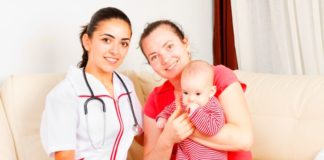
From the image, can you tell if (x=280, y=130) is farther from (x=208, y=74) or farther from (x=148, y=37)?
(x=148, y=37)

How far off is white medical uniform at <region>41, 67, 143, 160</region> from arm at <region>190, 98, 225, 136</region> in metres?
0.34

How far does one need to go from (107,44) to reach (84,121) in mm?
309

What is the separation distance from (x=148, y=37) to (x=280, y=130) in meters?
0.79

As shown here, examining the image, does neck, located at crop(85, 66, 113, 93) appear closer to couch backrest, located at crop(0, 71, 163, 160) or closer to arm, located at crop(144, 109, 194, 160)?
arm, located at crop(144, 109, 194, 160)

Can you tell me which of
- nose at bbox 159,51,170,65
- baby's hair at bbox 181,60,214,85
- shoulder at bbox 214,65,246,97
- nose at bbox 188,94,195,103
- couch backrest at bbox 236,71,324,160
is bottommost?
couch backrest at bbox 236,71,324,160

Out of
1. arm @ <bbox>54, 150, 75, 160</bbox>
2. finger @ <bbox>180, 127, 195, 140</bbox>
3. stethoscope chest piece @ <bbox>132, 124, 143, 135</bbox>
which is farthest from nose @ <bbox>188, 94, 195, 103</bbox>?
arm @ <bbox>54, 150, 75, 160</bbox>

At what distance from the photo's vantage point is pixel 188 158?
1.44 meters

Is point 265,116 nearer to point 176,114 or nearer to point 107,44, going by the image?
point 176,114

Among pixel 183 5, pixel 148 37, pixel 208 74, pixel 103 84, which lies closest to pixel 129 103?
pixel 103 84

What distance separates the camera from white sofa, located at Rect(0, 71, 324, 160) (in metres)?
1.67

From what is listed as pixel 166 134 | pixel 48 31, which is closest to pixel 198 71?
pixel 166 134

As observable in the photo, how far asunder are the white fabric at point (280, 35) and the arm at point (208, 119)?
1200 millimetres

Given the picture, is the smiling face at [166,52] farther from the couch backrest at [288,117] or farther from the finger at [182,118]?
the couch backrest at [288,117]

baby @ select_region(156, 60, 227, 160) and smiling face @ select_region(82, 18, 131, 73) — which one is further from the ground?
smiling face @ select_region(82, 18, 131, 73)
